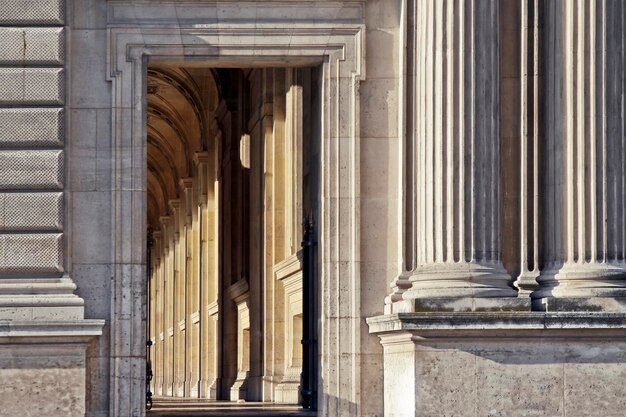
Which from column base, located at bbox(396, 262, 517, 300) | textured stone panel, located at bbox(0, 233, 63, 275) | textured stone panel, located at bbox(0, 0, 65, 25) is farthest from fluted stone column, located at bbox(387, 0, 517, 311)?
textured stone panel, located at bbox(0, 0, 65, 25)

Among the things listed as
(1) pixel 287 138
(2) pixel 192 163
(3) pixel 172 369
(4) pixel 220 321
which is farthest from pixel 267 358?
(3) pixel 172 369

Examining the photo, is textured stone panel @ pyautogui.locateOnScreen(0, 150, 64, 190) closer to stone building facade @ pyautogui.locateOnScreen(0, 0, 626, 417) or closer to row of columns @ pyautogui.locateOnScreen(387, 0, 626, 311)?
stone building facade @ pyautogui.locateOnScreen(0, 0, 626, 417)

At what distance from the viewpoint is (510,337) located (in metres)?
21.6

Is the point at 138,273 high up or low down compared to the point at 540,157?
down

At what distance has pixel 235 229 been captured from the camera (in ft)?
141

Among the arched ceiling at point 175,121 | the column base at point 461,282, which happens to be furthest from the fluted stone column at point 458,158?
the arched ceiling at point 175,121

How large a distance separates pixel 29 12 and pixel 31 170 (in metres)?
2.06

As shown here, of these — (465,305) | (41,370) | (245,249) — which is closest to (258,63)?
(465,305)

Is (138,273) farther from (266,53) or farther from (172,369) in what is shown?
(172,369)

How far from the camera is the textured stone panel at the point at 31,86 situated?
22797 millimetres

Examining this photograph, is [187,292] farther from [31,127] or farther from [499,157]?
[499,157]

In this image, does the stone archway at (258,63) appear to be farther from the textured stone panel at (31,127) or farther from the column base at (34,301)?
the textured stone panel at (31,127)

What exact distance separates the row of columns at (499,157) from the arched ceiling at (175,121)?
23.9 meters

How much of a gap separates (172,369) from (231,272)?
61.2ft
